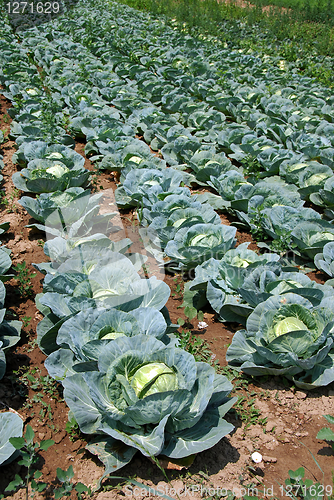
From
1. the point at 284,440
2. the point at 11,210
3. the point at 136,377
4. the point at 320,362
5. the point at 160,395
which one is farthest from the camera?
the point at 11,210

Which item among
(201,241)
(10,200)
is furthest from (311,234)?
(10,200)

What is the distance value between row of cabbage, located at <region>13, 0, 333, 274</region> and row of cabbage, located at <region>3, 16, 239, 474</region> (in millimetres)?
2006

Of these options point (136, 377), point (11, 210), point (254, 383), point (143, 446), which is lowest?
point (11, 210)

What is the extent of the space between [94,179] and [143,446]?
14.4ft

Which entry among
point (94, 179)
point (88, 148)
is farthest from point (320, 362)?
point (88, 148)

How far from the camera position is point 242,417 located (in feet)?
8.99

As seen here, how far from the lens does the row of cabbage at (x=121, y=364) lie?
7.47 feet

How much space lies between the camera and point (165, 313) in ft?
10.7

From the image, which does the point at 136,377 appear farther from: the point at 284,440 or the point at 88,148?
the point at 88,148

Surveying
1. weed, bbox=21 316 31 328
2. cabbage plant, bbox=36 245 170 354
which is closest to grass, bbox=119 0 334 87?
cabbage plant, bbox=36 245 170 354

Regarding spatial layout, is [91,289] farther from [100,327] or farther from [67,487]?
[67,487]

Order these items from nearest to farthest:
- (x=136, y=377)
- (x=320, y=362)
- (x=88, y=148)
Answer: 1. (x=136, y=377)
2. (x=320, y=362)
3. (x=88, y=148)

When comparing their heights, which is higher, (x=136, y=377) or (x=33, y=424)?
(x=136, y=377)

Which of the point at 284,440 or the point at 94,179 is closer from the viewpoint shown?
the point at 284,440
